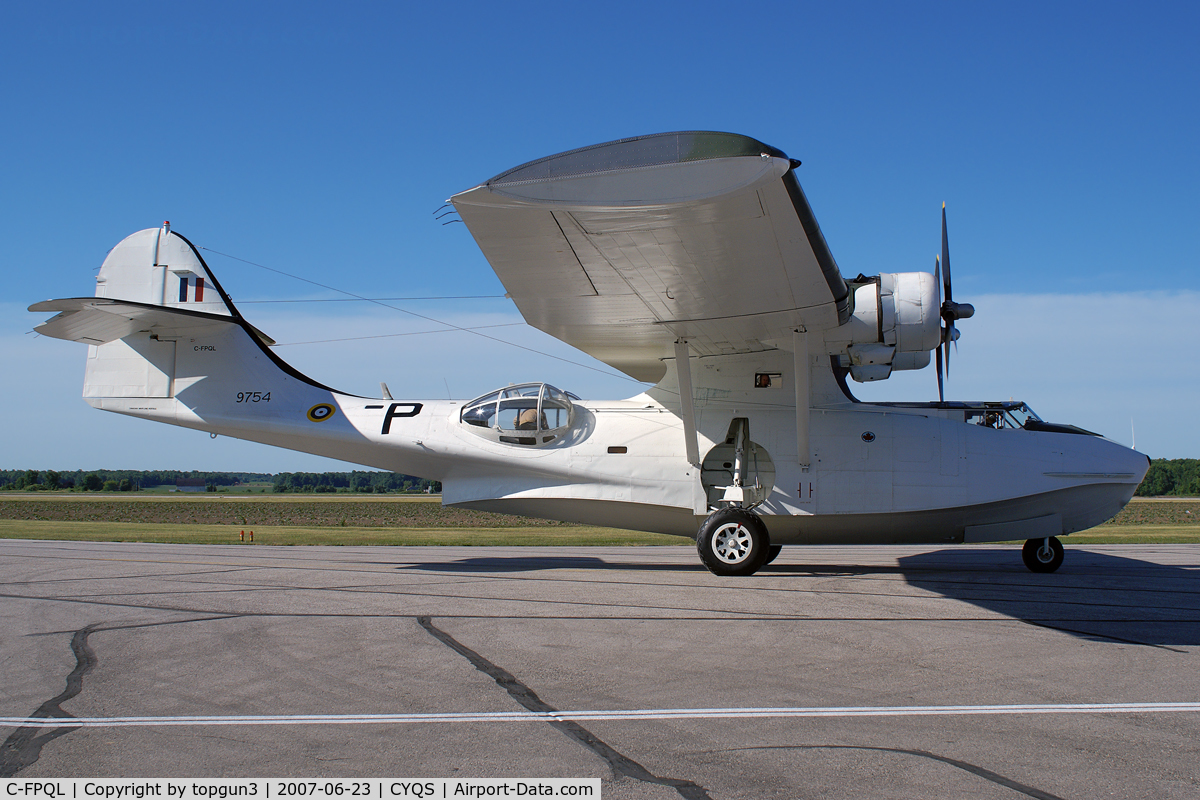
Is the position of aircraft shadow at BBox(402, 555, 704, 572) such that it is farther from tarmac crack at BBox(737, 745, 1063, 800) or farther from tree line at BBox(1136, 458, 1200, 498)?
tree line at BBox(1136, 458, 1200, 498)

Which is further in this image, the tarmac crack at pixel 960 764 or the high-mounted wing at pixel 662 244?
the high-mounted wing at pixel 662 244

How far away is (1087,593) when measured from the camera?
30.9 feet

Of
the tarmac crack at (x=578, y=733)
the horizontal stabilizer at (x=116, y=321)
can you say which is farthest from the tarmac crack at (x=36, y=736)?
the horizontal stabilizer at (x=116, y=321)

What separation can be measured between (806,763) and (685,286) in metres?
6.30

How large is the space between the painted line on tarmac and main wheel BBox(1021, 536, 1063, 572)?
803cm

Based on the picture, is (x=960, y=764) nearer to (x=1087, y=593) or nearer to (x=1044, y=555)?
(x=1087, y=593)

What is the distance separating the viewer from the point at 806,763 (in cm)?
358

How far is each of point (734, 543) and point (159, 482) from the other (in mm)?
202339

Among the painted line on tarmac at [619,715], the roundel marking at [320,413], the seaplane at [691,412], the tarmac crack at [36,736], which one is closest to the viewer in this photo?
the tarmac crack at [36,736]

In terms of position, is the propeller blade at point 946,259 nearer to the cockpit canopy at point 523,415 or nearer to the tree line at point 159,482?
the cockpit canopy at point 523,415

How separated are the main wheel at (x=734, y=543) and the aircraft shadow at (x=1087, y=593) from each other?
6.86 feet

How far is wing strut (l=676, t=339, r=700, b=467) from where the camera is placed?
11164mm

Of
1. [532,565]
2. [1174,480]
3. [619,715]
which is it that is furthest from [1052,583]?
[1174,480]

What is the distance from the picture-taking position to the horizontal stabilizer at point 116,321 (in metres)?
11.3
